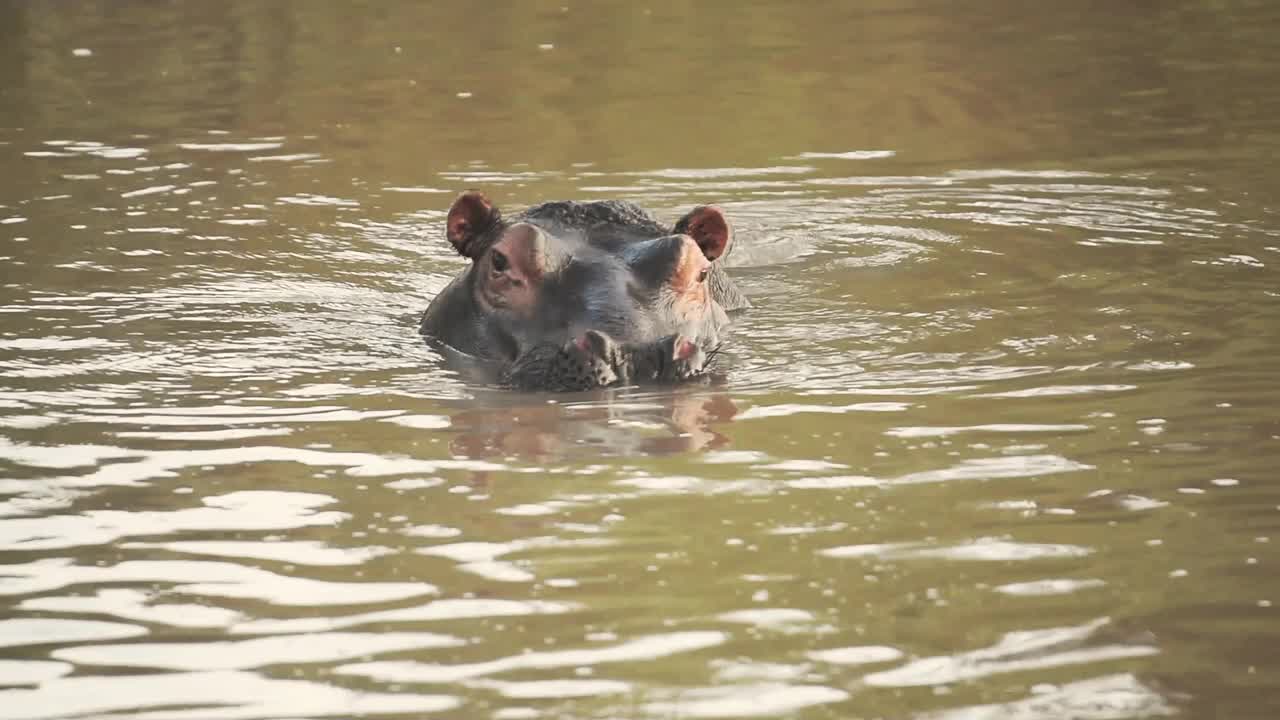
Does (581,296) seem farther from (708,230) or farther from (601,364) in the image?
(708,230)

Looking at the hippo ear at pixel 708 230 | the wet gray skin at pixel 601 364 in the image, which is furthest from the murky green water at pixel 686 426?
the hippo ear at pixel 708 230

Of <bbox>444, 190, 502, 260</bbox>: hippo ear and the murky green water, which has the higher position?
<bbox>444, 190, 502, 260</bbox>: hippo ear

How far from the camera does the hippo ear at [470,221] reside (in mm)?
9484

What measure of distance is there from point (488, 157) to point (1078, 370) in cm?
750

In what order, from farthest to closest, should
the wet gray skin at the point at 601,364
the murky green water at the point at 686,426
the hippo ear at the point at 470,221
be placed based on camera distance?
the hippo ear at the point at 470,221, the wet gray skin at the point at 601,364, the murky green water at the point at 686,426

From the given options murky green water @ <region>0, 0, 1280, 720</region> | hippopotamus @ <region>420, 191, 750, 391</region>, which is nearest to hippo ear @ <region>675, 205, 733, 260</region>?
hippopotamus @ <region>420, 191, 750, 391</region>

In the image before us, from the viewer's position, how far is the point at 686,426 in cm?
748

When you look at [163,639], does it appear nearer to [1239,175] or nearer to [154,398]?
[154,398]

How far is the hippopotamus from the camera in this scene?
8148mm

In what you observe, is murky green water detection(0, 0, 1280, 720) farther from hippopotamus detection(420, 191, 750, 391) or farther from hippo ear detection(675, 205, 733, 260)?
hippo ear detection(675, 205, 733, 260)

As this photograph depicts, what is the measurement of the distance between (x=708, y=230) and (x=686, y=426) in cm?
201

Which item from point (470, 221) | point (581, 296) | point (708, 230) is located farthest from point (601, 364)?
point (470, 221)

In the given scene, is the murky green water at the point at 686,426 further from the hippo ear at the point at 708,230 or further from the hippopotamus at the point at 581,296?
the hippo ear at the point at 708,230

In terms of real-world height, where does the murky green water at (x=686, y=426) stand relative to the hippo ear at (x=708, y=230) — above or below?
below
